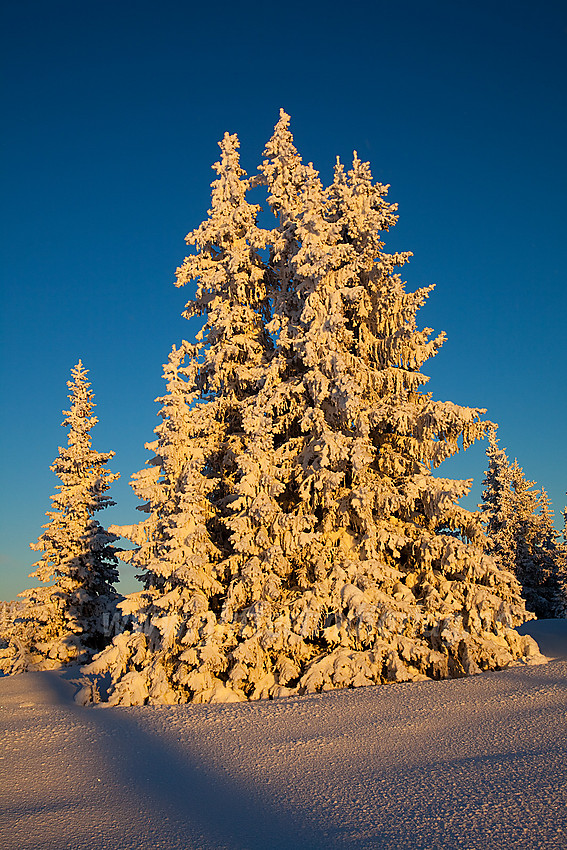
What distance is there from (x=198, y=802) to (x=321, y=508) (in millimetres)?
7839

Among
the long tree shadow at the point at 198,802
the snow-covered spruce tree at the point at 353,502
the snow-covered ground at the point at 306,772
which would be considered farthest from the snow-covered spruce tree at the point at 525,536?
the long tree shadow at the point at 198,802

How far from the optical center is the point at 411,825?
441 centimetres

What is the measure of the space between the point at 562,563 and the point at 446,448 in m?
24.9

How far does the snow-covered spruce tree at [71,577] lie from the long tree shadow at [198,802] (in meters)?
12.0

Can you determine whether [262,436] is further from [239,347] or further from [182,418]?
[239,347]

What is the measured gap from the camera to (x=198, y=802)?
5.34 metres

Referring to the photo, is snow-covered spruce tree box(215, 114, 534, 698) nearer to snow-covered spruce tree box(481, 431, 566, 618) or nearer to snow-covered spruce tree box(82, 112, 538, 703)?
snow-covered spruce tree box(82, 112, 538, 703)

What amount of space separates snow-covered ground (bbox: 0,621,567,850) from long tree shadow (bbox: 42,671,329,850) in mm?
19

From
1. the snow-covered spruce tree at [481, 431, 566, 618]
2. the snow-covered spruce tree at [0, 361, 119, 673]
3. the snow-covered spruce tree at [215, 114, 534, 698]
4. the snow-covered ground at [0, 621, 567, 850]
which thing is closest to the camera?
the snow-covered ground at [0, 621, 567, 850]

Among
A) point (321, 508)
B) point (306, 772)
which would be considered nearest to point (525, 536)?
point (321, 508)

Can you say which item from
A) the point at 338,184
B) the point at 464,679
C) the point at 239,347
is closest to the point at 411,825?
the point at 464,679

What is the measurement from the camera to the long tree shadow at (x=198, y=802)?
4.47 meters

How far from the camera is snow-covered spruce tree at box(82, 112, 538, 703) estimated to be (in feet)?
34.8

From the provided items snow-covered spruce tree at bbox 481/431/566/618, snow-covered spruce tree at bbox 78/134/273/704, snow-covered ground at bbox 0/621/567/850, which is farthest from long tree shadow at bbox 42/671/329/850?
snow-covered spruce tree at bbox 481/431/566/618
